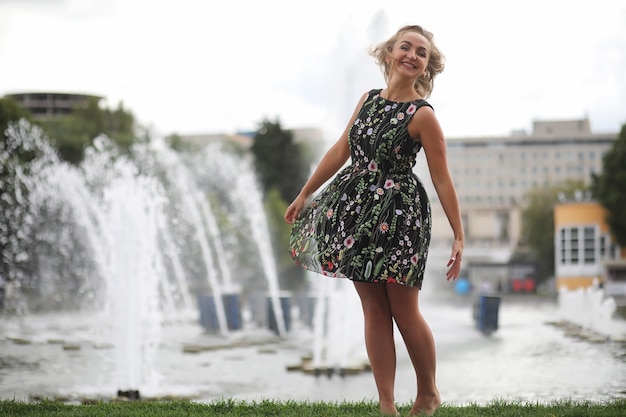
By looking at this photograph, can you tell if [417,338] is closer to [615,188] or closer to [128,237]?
[128,237]

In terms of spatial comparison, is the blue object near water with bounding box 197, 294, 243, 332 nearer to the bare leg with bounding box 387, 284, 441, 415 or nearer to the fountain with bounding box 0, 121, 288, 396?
the fountain with bounding box 0, 121, 288, 396

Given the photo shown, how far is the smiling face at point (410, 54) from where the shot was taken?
4777mm

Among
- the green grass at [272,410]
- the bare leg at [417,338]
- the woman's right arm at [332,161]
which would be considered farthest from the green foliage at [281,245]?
the bare leg at [417,338]

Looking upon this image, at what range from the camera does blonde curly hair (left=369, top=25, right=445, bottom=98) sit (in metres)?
4.89

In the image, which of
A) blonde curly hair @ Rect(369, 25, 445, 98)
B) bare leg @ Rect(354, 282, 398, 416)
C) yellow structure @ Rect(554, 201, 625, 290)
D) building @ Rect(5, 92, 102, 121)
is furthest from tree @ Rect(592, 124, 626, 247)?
building @ Rect(5, 92, 102, 121)

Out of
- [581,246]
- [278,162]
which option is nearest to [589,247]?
[581,246]

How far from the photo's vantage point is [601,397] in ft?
25.6

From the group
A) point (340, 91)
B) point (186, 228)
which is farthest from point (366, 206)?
point (186, 228)

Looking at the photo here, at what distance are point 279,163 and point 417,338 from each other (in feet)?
176

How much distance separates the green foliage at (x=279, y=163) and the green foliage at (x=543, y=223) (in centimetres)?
1630

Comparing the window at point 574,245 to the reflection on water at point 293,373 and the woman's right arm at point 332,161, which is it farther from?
the woman's right arm at point 332,161

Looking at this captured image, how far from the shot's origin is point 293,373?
12406mm

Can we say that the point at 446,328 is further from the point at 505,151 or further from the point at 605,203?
the point at 505,151

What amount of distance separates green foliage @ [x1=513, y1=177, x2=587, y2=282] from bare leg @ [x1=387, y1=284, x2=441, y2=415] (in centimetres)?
5984
